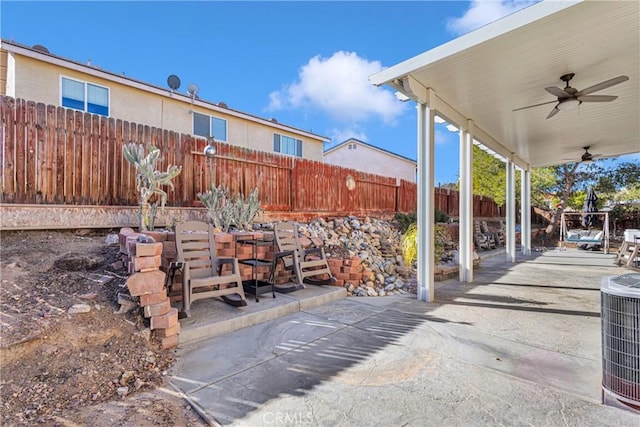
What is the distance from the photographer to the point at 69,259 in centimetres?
346

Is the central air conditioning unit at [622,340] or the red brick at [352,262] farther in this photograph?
the red brick at [352,262]

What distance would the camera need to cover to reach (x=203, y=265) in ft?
12.2

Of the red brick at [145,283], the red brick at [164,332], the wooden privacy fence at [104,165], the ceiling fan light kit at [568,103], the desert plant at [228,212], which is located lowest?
the red brick at [164,332]

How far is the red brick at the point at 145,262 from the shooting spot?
2764 millimetres

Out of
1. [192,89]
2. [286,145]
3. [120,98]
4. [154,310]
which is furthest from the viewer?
[286,145]

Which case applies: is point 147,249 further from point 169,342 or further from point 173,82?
point 173,82

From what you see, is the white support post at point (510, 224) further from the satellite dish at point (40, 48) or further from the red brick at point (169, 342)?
the satellite dish at point (40, 48)

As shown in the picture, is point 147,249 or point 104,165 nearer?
point 147,249

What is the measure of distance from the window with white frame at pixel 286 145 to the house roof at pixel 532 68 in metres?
8.01

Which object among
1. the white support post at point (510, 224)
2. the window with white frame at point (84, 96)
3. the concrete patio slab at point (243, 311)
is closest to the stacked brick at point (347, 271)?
the concrete patio slab at point (243, 311)

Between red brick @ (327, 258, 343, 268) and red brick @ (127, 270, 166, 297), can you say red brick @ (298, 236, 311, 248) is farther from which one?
red brick @ (127, 270, 166, 297)

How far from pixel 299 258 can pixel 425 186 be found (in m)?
2.18

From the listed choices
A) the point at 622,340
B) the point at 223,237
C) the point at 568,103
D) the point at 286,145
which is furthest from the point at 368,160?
the point at 622,340

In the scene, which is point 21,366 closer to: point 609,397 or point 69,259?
point 69,259
